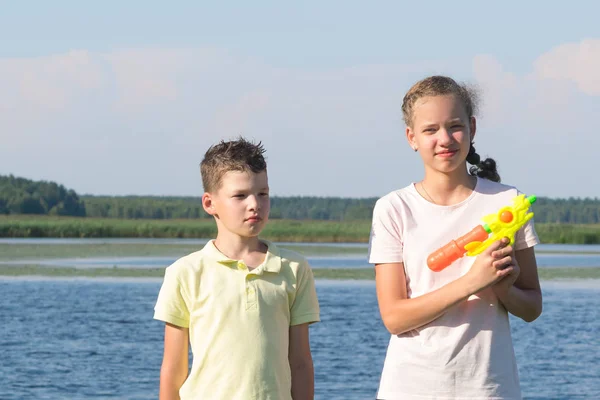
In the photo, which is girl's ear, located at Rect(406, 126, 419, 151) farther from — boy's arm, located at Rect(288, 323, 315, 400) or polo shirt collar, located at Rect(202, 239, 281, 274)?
boy's arm, located at Rect(288, 323, 315, 400)

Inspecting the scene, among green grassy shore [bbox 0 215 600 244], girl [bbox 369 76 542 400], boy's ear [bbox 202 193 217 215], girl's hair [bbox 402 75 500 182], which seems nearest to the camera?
girl [bbox 369 76 542 400]

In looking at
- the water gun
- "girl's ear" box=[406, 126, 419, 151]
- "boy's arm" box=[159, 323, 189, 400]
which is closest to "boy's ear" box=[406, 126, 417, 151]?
"girl's ear" box=[406, 126, 419, 151]

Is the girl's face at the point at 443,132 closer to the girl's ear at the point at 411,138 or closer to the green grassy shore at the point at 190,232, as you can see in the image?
the girl's ear at the point at 411,138

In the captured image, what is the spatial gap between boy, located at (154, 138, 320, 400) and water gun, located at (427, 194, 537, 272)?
548mm

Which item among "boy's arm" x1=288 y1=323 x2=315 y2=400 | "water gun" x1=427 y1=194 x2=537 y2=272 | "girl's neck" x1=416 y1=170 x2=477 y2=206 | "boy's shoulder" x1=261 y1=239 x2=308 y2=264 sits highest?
"girl's neck" x1=416 y1=170 x2=477 y2=206

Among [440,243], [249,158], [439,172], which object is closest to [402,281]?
[440,243]

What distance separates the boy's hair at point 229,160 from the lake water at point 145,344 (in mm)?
7985

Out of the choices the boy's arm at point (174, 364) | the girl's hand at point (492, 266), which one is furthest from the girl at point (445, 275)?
the boy's arm at point (174, 364)

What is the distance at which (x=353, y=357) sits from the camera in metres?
13.8

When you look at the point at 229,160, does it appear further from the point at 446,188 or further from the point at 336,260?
the point at 336,260

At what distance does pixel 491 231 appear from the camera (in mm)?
3273

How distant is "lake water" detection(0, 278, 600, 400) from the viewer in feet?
39.6

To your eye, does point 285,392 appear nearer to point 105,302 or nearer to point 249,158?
point 249,158

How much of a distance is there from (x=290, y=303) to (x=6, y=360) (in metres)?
11.2
